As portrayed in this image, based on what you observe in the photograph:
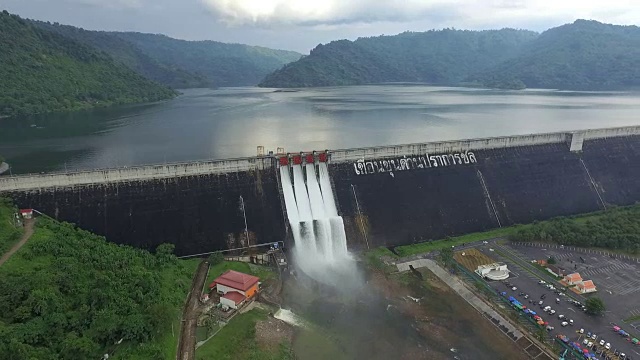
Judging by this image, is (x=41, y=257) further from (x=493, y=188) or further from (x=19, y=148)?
(x=19, y=148)

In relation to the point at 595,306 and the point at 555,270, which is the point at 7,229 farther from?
the point at 555,270

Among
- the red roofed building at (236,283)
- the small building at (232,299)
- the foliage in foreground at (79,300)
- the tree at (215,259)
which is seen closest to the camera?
the foliage in foreground at (79,300)

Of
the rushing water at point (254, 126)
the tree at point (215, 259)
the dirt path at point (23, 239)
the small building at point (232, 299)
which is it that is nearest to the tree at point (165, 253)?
the tree at point (215, 259)

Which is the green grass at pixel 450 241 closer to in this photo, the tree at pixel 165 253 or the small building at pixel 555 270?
the small building at pixel 555 270

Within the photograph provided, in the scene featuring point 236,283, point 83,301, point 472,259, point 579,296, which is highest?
point 83,301

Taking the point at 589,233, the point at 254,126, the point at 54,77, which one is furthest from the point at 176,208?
the point at 54,77

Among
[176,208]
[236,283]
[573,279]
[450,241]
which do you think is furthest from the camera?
[450,241]

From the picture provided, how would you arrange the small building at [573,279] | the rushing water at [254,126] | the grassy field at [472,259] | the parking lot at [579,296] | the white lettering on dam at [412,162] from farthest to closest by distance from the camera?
the rushing water at [254,126] < the white lettering on dam at [412,162] < the grassy field at [472,259] < the small building at [573,279] < the parking lot at [579,296]
